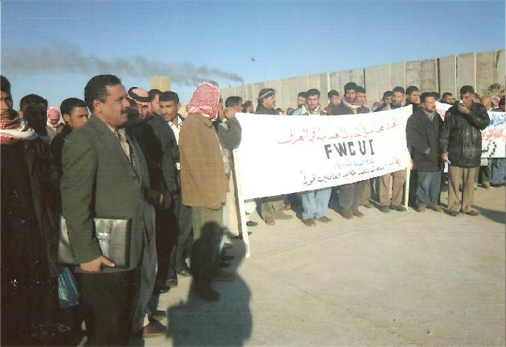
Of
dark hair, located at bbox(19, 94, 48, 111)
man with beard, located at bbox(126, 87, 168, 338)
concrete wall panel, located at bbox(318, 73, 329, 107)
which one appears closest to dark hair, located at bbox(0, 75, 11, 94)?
man with beard, located at bbox(126, 87, 168, 338)

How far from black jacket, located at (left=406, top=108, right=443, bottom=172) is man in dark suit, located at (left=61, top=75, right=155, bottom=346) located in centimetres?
511

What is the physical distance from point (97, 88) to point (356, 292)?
2.75m

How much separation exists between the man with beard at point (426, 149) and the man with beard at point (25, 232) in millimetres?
5425

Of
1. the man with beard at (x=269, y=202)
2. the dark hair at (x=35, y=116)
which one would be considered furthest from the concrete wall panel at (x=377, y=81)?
the dark hair at (x=35, y=116)

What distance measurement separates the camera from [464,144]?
6.05 meters

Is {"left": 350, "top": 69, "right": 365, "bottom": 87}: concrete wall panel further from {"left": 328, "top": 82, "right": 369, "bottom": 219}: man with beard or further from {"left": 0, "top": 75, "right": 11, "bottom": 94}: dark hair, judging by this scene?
{"left": 0, "top": 75, "right": 11, "bottom": 94}: dark hair

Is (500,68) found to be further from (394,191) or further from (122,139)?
(122,139)

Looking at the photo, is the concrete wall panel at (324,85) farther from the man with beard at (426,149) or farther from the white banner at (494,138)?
the man with beard at (426,149)

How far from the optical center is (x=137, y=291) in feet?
7.91

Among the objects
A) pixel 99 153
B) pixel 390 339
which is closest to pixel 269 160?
pixel 390 339

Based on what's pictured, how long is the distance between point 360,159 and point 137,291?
14.7 ft

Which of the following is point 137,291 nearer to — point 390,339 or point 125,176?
point 125,176

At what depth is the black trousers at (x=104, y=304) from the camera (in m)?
2.15

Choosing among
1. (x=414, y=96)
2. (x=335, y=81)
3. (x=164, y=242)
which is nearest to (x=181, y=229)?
(x=164, y=242)
